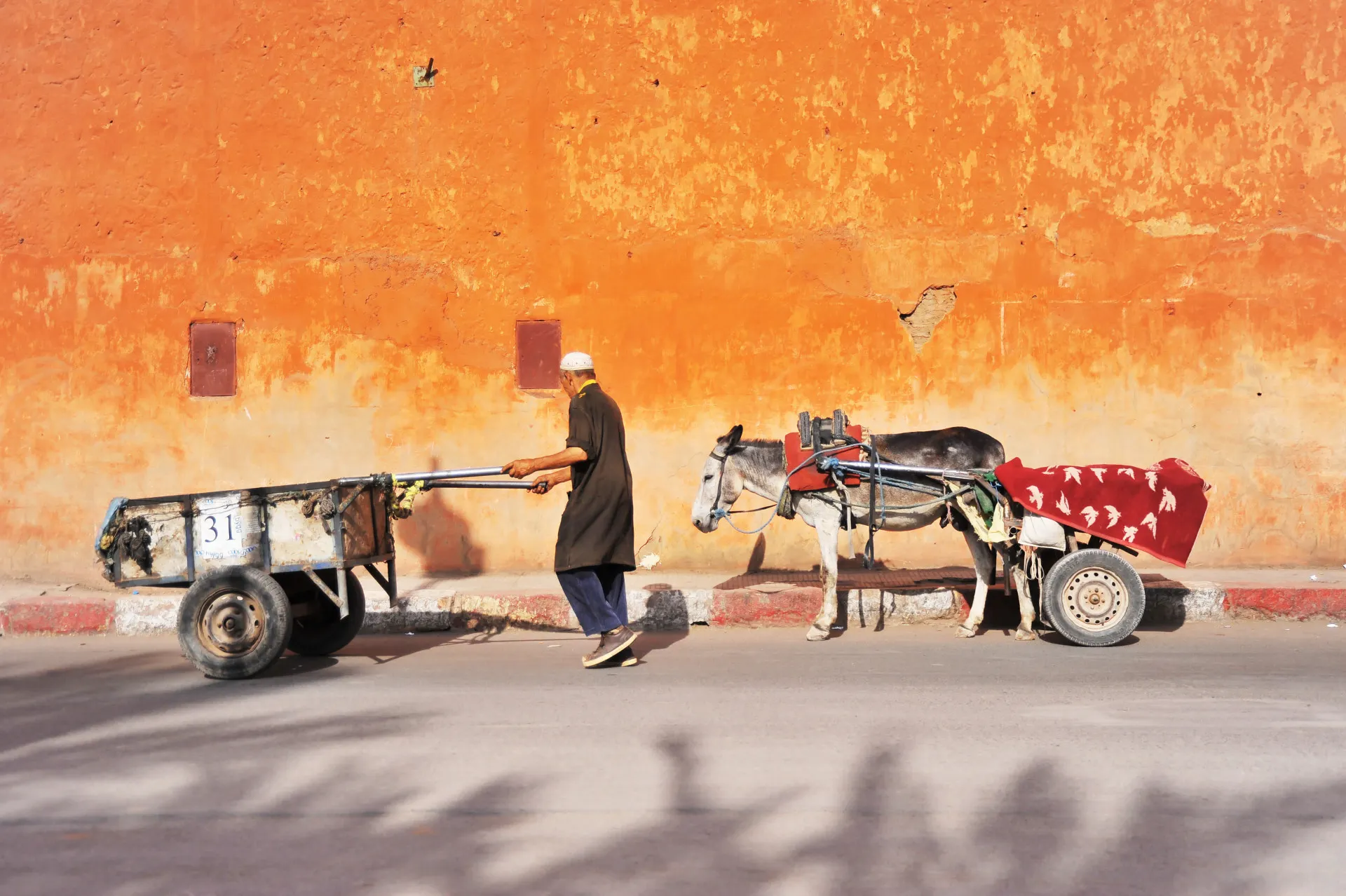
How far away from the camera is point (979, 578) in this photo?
8.58 metres

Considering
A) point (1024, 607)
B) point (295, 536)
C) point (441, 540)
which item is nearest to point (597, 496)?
point (295, 536)

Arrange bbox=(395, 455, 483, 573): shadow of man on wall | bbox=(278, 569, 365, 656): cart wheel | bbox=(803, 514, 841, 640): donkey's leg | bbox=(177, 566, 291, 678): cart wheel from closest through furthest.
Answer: bbox=(177, 566, 291, 678): cart wheel → bbox=(278, 569, 365, 656): cart wheel → bbox=(803, 514, 841, 640): donkey's leg → bbox=(395, 455, 483, 573): shadow of man on wall

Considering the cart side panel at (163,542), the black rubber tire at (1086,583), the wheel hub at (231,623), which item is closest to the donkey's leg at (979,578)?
the black rubber tire at (1086,583)

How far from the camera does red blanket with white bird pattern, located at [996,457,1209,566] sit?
7.72 m

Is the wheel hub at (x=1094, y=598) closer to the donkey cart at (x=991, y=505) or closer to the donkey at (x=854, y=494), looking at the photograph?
the donkey cart at (x=991, y=505)

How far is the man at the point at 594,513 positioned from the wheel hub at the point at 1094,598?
274cm

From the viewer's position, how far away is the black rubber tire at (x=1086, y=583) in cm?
772

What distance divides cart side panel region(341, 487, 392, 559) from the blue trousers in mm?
1196

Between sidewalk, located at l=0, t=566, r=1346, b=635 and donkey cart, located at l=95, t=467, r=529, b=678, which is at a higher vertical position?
donkey cart, located at l=95, t=467, r=529, b=678

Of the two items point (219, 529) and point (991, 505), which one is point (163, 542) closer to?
point (219, 529)

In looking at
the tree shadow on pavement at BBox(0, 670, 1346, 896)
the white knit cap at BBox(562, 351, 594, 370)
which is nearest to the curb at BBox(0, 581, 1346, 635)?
the white knit cap at BBox(562, 351, 594, 370)

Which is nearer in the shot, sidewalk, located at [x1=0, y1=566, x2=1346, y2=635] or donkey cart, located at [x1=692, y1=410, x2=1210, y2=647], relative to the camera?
donkey cart, located at [x1=692, y1=410, x2=1210, y2=647]

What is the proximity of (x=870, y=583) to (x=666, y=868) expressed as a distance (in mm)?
6049

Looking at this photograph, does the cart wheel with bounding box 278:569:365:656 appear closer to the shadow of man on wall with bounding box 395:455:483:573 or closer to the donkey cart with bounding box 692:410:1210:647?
the donkey cart with bounding box 692:410:1210:647
